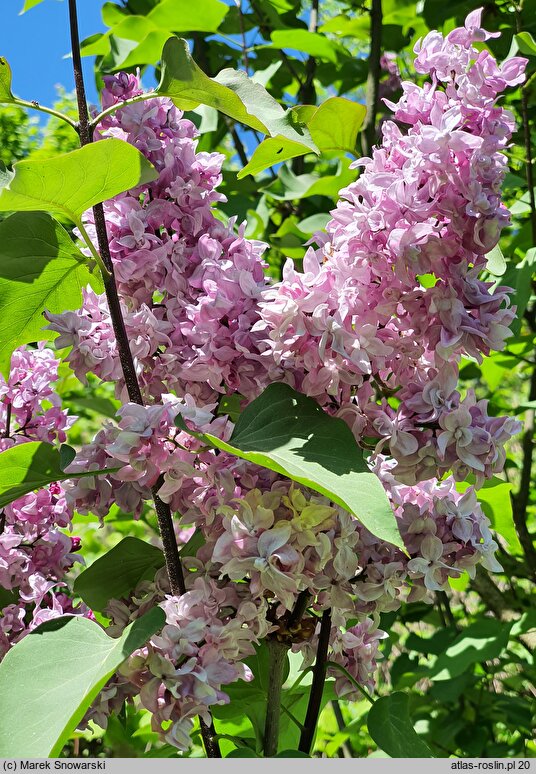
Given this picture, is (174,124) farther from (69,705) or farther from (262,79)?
(262,79)

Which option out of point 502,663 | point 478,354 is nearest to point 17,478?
point 478,354

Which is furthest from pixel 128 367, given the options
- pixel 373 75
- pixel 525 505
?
pixel 525 505

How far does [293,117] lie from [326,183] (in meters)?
0.59

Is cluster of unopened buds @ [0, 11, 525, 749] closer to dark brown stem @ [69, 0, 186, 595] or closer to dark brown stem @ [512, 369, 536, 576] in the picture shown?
dark brown stem @ [69, 0, 186, 595]

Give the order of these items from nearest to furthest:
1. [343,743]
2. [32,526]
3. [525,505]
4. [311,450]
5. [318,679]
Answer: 1. [311,450]
2. [318,679]
3. [32,526]
4. [343,743]
5. [525,505]

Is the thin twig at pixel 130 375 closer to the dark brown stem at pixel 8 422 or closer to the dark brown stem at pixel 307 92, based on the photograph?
the dark brown stem at pixel 8 422

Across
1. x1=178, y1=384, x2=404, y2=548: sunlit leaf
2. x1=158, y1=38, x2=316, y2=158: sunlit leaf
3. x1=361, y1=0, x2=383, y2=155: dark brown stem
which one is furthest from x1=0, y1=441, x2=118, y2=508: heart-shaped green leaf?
x1=361, y1=0, x2=383, y2=155: dark brown stem

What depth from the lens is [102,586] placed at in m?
0.70

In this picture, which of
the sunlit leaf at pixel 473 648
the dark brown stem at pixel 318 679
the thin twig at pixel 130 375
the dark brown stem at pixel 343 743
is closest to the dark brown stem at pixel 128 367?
the thin twig at pixel 130 375

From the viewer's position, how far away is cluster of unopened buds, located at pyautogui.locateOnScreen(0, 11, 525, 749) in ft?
1.81

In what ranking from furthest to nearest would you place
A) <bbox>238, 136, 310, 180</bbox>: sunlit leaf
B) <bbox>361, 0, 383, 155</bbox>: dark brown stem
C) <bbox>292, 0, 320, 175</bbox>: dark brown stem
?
1. <bbox>292, 0, 320, 175</bbox>: dark brown stem
2. <bbox>361, 0, 383, 155</bbox>: dark brown stem
3. <bbox>238, 136, 310, 180</bbox>: sunlit leaf

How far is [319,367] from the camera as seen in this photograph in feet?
1.85

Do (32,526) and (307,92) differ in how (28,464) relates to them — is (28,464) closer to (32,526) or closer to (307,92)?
(32,526)

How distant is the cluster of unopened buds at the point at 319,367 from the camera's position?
0.55 m
